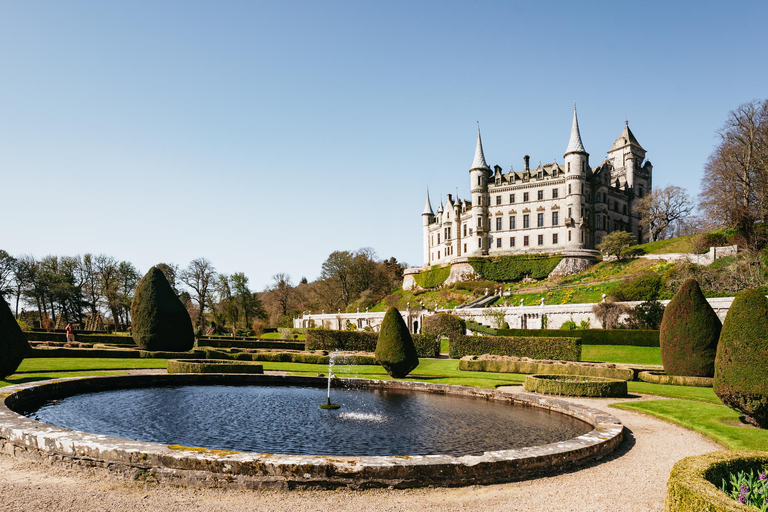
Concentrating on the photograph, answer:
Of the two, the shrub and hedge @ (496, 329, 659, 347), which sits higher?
the shrub

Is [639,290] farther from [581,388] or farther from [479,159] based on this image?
[479,159]

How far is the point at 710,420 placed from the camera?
11.8m

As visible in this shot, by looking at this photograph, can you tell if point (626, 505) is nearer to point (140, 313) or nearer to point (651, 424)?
point (651, 424)

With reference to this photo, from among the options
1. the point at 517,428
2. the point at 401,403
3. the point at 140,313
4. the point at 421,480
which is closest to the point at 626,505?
the point at 421,480

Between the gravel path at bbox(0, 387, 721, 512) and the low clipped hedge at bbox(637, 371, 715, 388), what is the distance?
14054mm

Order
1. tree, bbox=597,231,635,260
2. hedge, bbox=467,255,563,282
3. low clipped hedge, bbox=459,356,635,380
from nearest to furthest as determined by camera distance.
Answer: low clipped hedge, bbox=459,356,635,380 < tree, bbox=597,231,635,260 < hedge, bbox=467,255,563,282

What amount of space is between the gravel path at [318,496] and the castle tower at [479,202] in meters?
69.2

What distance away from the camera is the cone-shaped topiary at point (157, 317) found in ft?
86.2

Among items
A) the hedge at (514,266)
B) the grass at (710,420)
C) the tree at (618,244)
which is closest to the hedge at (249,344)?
the grass at (710,420)

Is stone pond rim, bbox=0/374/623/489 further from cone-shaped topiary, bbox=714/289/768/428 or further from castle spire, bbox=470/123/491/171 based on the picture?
castle spire, bbox=470/123/491/171

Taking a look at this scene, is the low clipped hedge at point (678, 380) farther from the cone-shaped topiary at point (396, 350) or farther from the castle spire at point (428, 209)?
the castle spire at point (428, 209)

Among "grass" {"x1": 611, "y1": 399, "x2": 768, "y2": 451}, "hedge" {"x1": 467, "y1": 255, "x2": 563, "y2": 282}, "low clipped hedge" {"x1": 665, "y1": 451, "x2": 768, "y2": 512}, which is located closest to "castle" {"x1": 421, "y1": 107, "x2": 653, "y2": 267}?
"hedge" {"x1": 467, "y1": 255, "x2": 563, "y2": 282}

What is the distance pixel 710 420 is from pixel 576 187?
62761mm

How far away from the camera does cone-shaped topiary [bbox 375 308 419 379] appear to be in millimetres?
19422
